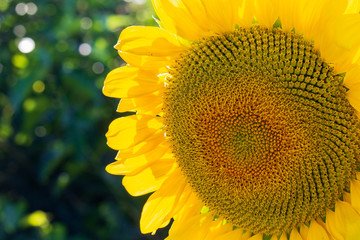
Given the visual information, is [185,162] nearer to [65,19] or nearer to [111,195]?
[65,19]

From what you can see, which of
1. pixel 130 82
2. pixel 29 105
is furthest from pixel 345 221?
pixel 29 105

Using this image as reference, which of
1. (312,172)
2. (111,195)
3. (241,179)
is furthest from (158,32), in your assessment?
(111,195)

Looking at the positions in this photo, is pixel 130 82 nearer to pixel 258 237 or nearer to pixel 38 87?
pixel 258 237

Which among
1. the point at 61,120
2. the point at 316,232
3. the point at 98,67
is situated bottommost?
the point at 316,232

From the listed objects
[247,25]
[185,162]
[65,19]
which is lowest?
[185,162]

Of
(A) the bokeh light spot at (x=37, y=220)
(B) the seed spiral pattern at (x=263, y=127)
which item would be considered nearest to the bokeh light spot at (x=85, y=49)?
(A) the bokeh light spot at (x=37, y=220)

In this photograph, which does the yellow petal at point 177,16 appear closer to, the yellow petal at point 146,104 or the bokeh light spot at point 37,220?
the yellow petal at point 146,104
